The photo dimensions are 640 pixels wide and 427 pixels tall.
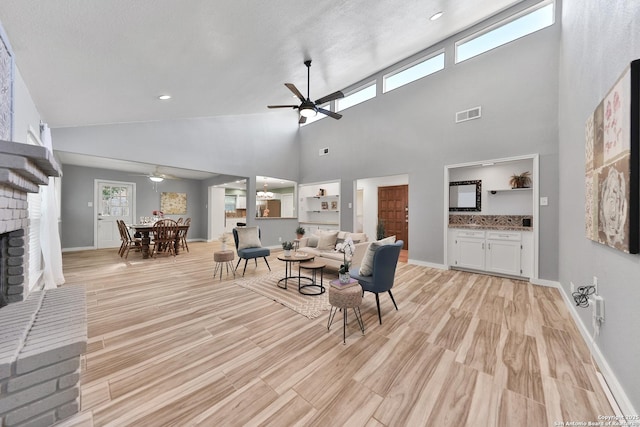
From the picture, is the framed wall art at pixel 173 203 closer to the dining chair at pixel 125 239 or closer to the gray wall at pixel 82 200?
the gray wall at pixel 82 200

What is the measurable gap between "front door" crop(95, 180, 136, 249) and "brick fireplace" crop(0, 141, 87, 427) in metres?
6.75

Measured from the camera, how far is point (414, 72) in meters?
5.39

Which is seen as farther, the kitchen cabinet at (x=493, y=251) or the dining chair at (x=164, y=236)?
the dining chair at (x=164, y=236)

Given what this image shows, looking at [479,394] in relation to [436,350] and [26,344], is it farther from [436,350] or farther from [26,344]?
[26,344]

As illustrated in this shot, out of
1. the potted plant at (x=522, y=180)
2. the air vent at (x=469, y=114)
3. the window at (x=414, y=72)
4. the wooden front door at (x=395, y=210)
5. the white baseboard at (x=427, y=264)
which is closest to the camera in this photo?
the potted plant at (x=522, y=180)

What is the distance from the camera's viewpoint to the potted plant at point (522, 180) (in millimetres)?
4291

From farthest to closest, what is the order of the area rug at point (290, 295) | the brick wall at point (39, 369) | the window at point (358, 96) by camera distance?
the window at point (358, 96), the area rug at point (290, 295), the brick wall at point (39, 369)

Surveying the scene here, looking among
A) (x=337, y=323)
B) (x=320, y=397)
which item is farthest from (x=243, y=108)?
(x=320, y=397)

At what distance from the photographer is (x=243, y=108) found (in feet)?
16.5

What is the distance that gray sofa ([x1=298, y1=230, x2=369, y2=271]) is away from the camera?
3949 mm

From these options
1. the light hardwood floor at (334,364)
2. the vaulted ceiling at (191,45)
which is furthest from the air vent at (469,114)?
the light hardwood floor at (334,364)

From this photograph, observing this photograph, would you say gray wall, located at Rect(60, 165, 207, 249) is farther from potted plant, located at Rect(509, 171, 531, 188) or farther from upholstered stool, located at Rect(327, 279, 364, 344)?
potted plant, located at Rect(509, 171, 531, 188)

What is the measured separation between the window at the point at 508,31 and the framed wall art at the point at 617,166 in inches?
134

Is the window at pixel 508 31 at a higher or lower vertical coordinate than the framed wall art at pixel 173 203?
higher
